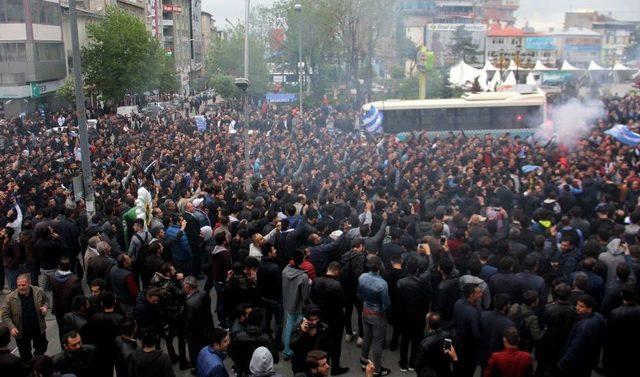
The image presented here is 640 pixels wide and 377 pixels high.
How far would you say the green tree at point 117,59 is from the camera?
4028 cm

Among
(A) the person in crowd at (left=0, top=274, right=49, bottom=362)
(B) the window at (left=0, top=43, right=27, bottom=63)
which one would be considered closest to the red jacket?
(A) the person in crowd at (left=0, top=274, right=49, bottom=362)

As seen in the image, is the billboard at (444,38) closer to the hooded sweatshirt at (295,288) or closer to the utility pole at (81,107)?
the utility pole at (81,107)

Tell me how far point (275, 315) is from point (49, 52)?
39.1m

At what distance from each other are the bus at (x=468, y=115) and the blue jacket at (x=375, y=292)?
16877 millimetres

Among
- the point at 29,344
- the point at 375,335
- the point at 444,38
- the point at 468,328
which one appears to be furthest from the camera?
the point at 444,38

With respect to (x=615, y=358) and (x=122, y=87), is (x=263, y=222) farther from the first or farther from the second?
(x=122, y=87)

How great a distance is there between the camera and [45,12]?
135 feet

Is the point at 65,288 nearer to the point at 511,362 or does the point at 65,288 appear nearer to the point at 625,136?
the point at 511,362

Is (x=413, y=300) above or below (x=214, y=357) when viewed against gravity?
below

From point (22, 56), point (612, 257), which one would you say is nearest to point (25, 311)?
point (612, 257)

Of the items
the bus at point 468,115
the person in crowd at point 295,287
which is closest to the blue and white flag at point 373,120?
the bus at point 468,115

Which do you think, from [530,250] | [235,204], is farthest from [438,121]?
[530,250]

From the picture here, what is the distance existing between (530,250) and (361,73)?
177 ft

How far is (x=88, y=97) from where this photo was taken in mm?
45312
